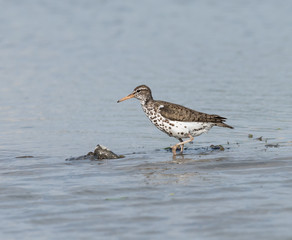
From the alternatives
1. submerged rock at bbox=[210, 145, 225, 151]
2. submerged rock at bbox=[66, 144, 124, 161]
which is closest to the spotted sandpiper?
submerged rock at bbox=[210, 145, 225, 151]

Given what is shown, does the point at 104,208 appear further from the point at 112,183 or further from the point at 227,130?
the point at 227,130

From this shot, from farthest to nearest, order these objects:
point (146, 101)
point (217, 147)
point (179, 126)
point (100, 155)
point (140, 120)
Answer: point (140, 120)
point (146, 101)
point (179, 126)
point (217, 147)
point (100, 155)

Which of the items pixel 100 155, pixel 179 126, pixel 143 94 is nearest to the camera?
pixel 100 155

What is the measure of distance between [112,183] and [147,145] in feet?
14.2

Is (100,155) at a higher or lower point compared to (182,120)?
lower

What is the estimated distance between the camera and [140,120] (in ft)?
61.3

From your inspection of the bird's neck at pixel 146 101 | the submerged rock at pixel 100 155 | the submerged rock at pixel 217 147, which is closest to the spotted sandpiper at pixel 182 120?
the bird's neck at pixel 146 101

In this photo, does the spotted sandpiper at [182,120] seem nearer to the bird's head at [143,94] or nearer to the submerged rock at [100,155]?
the bird's head at [143,94]

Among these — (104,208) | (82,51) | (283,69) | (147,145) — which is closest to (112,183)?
(104,208)

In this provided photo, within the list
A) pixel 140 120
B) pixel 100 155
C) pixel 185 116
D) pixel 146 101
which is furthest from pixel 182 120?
pixel 140 120

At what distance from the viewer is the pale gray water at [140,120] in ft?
30.8

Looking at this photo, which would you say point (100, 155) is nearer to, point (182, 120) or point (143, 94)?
point (182, 120)

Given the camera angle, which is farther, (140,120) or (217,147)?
(140,120)

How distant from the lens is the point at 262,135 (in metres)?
16.1
